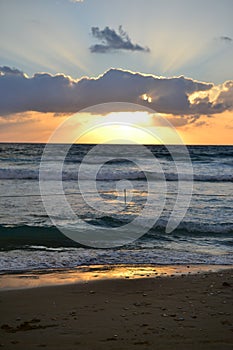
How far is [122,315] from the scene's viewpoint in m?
4.75

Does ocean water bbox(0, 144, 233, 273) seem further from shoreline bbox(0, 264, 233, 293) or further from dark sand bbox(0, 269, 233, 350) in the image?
dark sand bbox(0, 269, 233, 350)

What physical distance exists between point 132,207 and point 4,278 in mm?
7935

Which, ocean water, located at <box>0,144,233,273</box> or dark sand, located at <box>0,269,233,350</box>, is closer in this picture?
dark sand, located at <box>0,269,233,350</box>

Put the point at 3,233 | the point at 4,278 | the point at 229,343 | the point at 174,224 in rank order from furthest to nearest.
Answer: the point at 174,224
the point at 3,233
the point at 4,278
the point at 229,343

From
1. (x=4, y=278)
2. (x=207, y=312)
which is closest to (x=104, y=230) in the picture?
(x=4, y=278)

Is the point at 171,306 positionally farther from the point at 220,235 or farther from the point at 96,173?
the point at 96,173

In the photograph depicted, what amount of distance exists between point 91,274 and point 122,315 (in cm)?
190

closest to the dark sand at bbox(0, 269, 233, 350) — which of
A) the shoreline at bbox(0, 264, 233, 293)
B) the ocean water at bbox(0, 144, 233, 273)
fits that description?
the shoreline at bbox(0, 264, 233, 293)

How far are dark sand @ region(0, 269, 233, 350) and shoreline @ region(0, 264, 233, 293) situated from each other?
239 mm

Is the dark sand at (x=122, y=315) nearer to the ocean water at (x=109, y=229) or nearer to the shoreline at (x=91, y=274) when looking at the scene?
the shoreline at (x=91, y=274)

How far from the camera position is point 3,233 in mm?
9461

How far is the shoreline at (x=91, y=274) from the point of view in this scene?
6.02 meters

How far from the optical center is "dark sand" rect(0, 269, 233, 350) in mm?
4008

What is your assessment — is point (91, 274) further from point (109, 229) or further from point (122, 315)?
point (109, 229)
